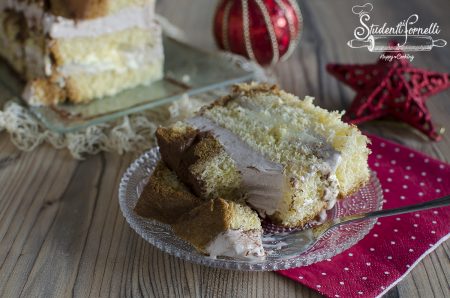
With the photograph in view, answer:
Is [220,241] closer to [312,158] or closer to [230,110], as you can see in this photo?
[312,158]

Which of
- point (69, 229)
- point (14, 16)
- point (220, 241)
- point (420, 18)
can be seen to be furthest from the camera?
point (420, 18)

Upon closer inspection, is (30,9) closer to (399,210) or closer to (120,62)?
(120,62)

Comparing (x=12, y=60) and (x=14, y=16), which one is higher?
(x=14, y=16)

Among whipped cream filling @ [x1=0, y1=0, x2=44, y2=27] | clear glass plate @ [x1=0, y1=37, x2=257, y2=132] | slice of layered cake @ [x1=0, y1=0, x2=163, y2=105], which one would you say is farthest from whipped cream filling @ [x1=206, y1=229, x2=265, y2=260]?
whipped cream filling @ [x1=0, y1=0, x2=44, y2=27]

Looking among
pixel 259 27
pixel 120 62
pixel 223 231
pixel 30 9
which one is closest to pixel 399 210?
pixel 223 231

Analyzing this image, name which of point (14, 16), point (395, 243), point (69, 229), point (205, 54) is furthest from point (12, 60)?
point (395, 243)

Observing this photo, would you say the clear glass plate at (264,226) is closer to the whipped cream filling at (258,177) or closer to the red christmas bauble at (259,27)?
the whipped cream filling at (258,177)
